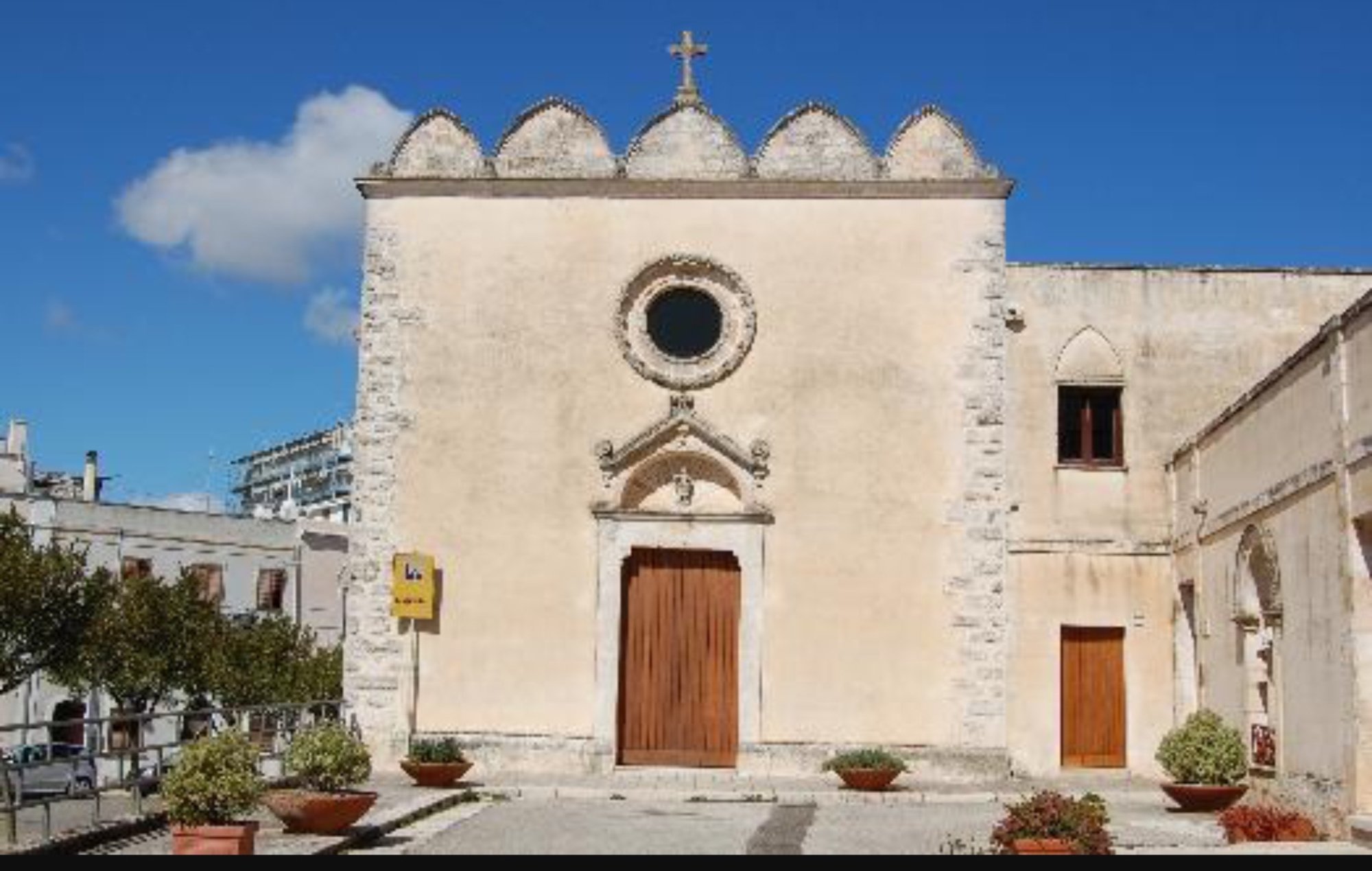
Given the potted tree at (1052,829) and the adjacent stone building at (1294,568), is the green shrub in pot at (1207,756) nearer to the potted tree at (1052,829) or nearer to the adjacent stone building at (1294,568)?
the adjacent stone building at (1294,568)

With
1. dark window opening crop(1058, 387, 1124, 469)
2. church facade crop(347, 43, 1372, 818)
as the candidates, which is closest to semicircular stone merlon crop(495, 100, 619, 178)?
church facade crop(347, 43, 1372, 818)

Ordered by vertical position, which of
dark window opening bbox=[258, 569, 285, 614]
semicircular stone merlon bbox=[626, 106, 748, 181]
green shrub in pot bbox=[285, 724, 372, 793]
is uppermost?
semicircular stone merlon bbox=[626, 106, 748, 181]

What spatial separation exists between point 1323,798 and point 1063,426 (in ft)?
24.8

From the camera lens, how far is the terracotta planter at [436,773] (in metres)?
18.2

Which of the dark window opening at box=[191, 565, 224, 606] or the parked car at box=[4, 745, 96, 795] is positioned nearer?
the parked car at box=[4, 745, 96, 795]

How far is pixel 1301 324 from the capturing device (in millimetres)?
20953

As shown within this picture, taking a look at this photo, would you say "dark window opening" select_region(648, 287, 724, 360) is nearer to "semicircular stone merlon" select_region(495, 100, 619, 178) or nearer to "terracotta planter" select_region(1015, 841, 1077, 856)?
"semicircular stone merlon" select_region(495, 100, 619, 178)

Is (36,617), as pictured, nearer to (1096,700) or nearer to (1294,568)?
(1294,568)

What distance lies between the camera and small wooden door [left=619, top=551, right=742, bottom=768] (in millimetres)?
20266

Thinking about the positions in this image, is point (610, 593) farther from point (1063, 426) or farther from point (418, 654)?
point (1063, 426)

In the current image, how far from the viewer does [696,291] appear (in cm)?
2109

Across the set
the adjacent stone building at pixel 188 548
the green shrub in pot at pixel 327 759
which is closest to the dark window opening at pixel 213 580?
the adjacent stone building at pixel 188 548

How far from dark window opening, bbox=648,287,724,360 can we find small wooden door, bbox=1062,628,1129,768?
19.3 ft

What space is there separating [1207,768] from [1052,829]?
644 cm
